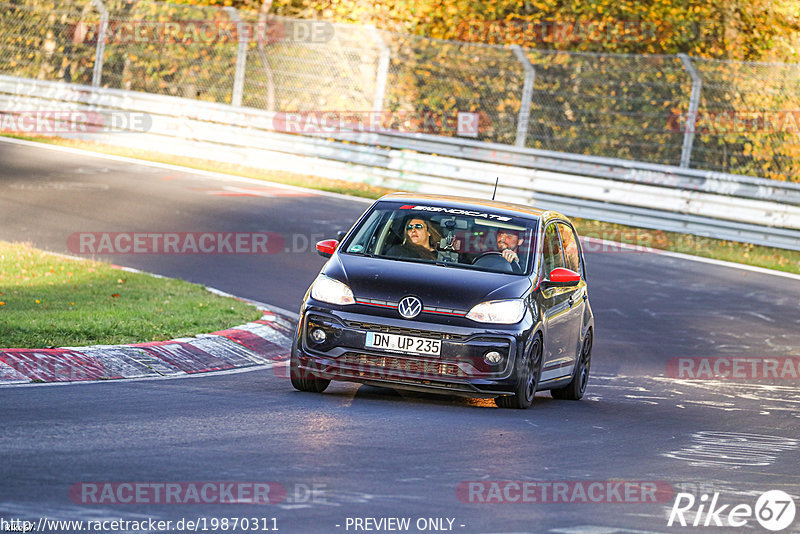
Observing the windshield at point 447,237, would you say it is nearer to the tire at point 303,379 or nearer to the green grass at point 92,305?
the tire at point 303,379

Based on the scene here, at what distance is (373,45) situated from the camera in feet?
85.4

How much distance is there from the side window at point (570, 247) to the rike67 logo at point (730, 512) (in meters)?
4.62

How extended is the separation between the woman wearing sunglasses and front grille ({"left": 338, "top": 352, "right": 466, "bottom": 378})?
1.15m

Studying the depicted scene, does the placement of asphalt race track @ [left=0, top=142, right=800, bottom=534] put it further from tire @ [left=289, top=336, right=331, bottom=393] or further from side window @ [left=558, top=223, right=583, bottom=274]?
side window @ [left=558, top=223, right=583, bottom=274]

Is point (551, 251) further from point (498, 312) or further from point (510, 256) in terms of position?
point (498, 312)

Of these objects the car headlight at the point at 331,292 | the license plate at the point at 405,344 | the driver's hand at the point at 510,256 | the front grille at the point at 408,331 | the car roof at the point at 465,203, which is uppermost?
the car roof at the point at 465,203

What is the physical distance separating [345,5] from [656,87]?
11.2 meters

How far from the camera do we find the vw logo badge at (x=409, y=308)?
9789 mm

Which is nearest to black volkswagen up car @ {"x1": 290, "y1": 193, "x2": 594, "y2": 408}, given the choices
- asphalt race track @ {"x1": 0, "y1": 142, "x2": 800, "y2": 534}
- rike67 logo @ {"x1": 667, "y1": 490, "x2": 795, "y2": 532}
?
asphalt race track @ {"x1": 0, "y1": 142, "x2": 800, "y2": 534}

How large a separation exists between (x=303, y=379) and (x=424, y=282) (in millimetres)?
1156

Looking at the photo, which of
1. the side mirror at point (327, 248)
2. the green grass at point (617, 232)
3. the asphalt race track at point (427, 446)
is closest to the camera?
the asphalt race track at point (427, 446)

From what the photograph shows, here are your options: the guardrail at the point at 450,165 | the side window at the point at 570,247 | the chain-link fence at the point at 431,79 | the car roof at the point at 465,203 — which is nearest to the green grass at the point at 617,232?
the guardrail at the point at 450,165

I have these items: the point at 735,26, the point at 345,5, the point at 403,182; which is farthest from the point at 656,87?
the point at 345,5

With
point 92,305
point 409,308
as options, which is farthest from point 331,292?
point 92,305
